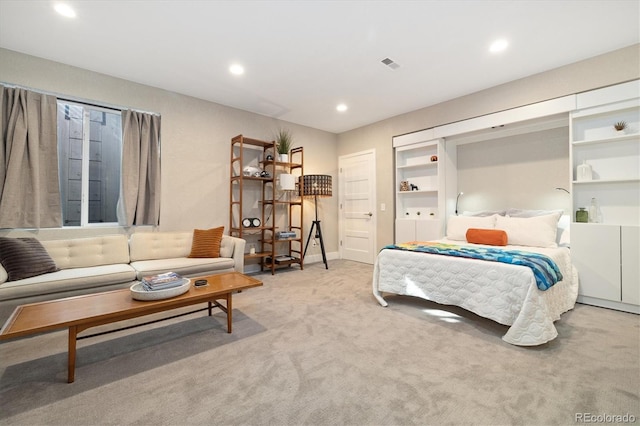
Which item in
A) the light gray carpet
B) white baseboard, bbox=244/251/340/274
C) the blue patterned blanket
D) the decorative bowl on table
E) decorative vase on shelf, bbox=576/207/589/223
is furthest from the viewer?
white baseboard, bbox=244/251/340/274

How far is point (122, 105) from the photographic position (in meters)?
3.57

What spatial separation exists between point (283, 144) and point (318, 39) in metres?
2.19

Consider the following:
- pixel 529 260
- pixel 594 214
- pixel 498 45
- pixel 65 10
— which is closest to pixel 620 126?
pixel 594 214

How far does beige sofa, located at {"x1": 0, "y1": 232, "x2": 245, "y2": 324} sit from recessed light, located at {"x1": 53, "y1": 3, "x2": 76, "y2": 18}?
2.17 meters

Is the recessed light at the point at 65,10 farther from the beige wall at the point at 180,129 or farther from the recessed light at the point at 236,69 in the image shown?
the recessed light at the point at 236,69

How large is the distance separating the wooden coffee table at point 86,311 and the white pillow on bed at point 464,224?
293 centimetres

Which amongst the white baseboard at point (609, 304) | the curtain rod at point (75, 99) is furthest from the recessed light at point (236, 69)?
the white baseboard at point (609, 304)

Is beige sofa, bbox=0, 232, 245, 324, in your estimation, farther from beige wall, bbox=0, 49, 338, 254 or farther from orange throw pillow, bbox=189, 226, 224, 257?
beige wall, bbox=0, 49, 338, 254

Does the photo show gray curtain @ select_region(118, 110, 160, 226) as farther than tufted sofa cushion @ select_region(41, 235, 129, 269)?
Yes

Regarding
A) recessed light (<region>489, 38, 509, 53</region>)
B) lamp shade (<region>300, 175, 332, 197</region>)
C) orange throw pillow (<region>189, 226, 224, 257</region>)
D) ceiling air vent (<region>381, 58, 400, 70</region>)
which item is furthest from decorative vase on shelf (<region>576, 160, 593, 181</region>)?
orange throw pillow (<region>189, 226, 224, 257</region>)

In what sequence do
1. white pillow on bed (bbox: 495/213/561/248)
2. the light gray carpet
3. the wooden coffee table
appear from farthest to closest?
white pillow on bed (bbox: 495/213/561/248) < the wooden coffee table < the light gray carpet

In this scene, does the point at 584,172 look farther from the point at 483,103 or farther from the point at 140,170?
the point at 140,170

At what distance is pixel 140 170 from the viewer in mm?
3629

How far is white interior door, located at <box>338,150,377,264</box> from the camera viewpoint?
5398 millimetres
